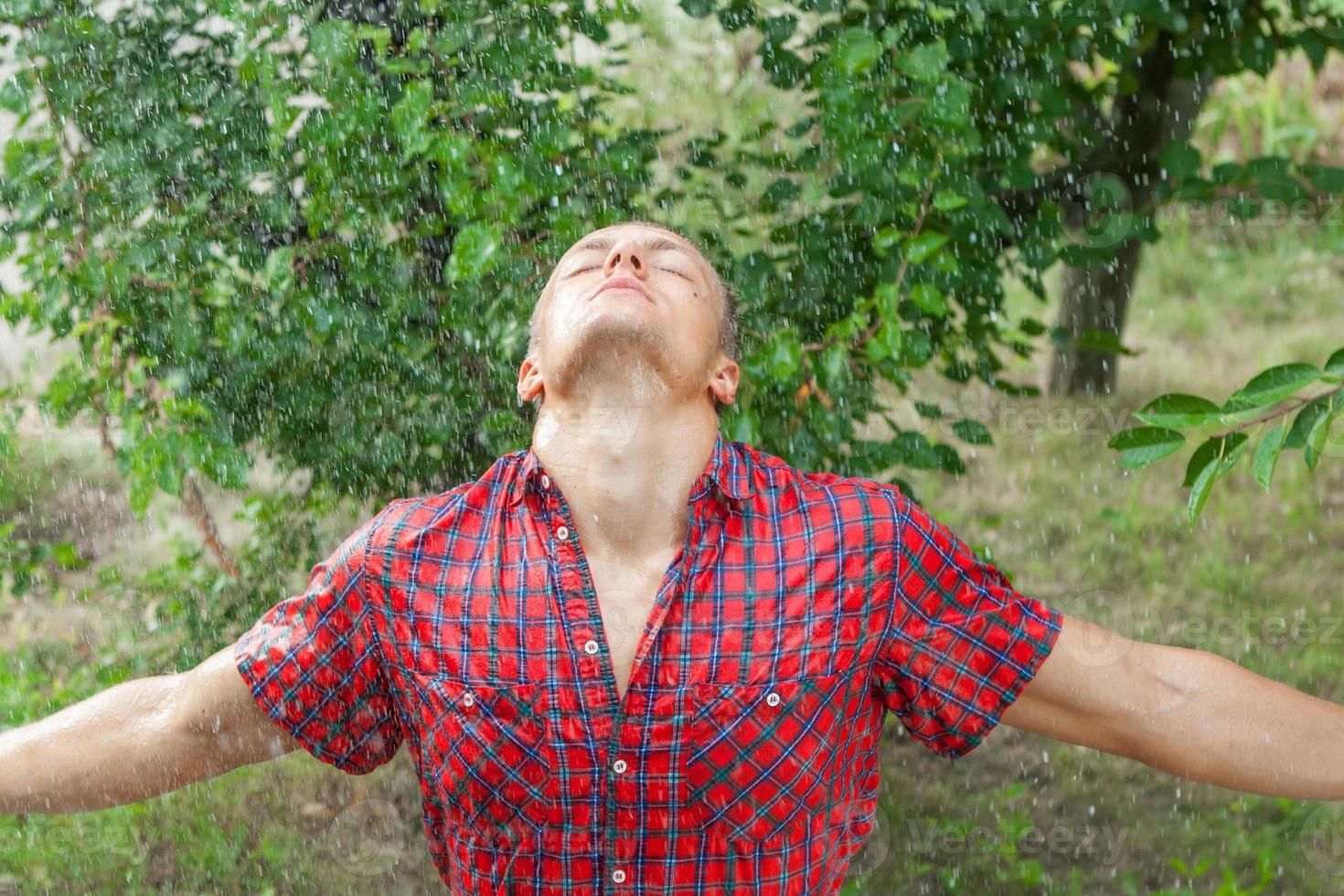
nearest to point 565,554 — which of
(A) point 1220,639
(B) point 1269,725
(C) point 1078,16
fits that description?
(B) point 1269,725

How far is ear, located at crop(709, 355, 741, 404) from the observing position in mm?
2137

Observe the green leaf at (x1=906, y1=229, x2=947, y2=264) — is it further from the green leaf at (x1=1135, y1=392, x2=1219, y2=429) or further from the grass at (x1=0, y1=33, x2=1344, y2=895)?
the grass at (x1=0, y1=33, x2=1344, y2=895)

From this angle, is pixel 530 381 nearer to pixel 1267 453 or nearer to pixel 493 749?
pixel 493 749

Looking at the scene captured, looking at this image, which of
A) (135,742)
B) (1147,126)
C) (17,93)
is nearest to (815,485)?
(135,742)

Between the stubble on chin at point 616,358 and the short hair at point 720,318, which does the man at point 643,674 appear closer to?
the stubble on chin at point 616,358

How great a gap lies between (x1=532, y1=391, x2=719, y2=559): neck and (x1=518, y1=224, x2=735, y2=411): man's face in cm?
5

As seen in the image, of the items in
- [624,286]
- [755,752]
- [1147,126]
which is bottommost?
[755,752]

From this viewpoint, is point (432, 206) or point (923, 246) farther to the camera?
point (432, 206)

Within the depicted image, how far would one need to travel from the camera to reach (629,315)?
1963 millimetres

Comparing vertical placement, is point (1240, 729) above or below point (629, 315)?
below

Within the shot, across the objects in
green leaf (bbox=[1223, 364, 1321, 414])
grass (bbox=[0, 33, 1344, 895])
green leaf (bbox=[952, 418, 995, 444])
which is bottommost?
grass (bbox=[0, 33, 1344, 895])

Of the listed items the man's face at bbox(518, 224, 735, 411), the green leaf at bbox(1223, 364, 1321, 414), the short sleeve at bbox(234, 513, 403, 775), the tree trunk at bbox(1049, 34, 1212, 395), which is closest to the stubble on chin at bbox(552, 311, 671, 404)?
the man's face at bbox(518, 224, 735, 411)

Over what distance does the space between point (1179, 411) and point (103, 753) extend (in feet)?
5.48

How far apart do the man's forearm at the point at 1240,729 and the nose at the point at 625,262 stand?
948mm
